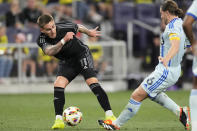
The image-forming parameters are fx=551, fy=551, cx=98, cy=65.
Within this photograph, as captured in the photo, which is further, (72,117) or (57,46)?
(72,117)

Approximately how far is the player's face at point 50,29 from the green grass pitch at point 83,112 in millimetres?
1655

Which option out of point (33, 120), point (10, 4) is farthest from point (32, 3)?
point (33, 120)

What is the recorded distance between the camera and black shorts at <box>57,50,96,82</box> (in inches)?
393

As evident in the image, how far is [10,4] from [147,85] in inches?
534

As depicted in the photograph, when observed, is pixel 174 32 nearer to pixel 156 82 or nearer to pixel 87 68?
pixel 156 82

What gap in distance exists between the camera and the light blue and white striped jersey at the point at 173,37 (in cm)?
842

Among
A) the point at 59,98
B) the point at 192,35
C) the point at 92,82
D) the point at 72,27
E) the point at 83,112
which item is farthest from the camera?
the point at 83,112

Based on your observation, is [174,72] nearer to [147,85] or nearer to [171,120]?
[147,85]

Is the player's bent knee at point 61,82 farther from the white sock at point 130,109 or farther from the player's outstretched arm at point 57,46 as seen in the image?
the white sock at point 130,109

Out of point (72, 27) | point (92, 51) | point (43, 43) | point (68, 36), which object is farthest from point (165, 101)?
point (92, 51)

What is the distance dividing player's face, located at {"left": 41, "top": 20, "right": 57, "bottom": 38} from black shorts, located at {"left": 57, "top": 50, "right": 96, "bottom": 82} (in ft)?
1.89

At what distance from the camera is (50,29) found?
9.70 m

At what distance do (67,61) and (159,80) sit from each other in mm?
2227

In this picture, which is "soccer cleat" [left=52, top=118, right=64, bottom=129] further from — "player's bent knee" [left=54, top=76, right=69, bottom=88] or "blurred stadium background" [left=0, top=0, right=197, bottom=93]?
"blurred stadium background" [left=0, top=0, right=197, bottom=93]
